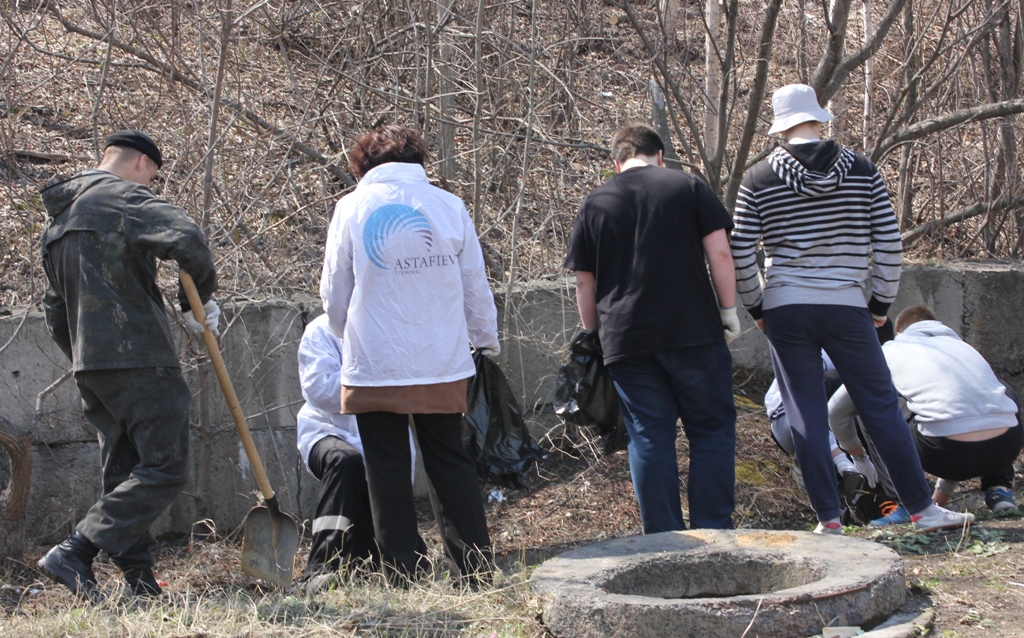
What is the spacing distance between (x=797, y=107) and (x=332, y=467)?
2248mm

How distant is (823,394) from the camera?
3.83 m

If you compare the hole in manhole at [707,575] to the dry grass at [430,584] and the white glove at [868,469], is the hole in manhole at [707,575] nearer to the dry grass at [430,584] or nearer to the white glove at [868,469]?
the dry grass at [430,584]

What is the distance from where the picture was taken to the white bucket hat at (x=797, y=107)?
374 centimetres

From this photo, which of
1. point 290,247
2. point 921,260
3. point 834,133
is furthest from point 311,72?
point 921,260

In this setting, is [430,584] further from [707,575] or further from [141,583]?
[141,583]

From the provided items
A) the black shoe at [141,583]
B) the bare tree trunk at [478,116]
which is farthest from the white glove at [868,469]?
the black shoe at [141,583]

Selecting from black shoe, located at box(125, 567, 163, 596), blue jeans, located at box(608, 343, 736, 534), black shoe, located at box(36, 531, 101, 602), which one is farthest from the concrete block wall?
blue jeans, located at box(608, 343, 736, 534)

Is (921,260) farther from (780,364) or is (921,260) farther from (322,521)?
(322,521)

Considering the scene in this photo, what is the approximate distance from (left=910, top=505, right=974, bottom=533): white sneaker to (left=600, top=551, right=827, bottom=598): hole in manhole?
1.09 metres

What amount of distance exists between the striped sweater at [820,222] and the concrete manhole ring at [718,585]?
988mm

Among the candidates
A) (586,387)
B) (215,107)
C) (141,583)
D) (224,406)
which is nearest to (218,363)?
(141,583)

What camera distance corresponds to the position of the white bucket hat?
374 cm

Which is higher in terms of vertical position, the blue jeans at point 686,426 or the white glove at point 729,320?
the white glove at point 729,320

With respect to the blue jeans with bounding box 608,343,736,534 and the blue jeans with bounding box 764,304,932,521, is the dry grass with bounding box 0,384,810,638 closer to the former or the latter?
the blue jeans with bounding box 608,343,736,534
